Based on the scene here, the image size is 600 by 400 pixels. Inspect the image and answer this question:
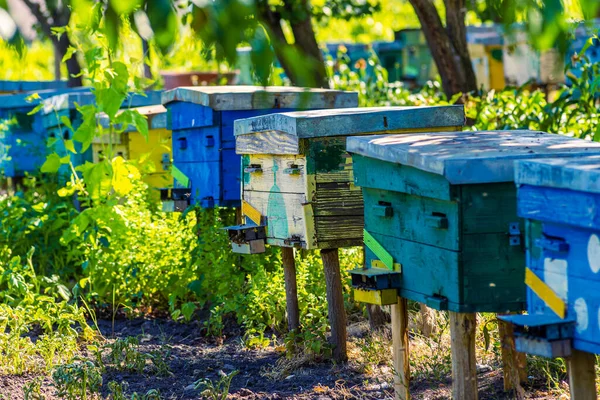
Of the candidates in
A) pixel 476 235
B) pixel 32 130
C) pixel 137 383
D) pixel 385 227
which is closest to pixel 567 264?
pixel 476 235

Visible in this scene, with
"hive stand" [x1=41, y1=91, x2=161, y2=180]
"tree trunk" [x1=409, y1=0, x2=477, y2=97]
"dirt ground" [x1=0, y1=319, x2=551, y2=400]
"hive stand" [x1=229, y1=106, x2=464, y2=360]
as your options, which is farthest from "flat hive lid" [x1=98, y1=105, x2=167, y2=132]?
"tree trunk" [x1=409, y1=0, x2=477, y2=97]

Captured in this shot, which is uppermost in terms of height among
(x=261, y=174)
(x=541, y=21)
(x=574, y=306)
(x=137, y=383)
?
(x=541, y=21)

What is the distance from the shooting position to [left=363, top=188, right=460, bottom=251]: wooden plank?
3301mm

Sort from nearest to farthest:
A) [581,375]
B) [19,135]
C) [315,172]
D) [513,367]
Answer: [581,375]
[513,367]
[315,172]
[19,135]

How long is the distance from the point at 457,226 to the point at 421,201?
26cm

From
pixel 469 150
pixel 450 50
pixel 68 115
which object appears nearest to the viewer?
pixel 469 150

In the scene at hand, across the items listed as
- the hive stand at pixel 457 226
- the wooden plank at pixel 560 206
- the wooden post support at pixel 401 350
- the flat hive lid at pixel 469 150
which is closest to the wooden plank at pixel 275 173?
the flat hive lid at pixel 469 150

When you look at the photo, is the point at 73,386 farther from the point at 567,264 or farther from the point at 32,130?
the point at 32,130

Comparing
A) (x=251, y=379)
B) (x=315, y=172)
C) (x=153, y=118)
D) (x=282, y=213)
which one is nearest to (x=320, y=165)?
(x=315, y=172)

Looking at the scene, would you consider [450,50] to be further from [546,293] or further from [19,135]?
[546,293]

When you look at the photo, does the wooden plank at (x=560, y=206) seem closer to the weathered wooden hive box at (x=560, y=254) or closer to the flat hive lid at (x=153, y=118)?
the weathered wooden hive box at (x=560, y=254)

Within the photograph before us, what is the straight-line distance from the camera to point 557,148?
11.3ft

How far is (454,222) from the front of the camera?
327 cm

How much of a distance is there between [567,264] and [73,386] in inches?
95.5
